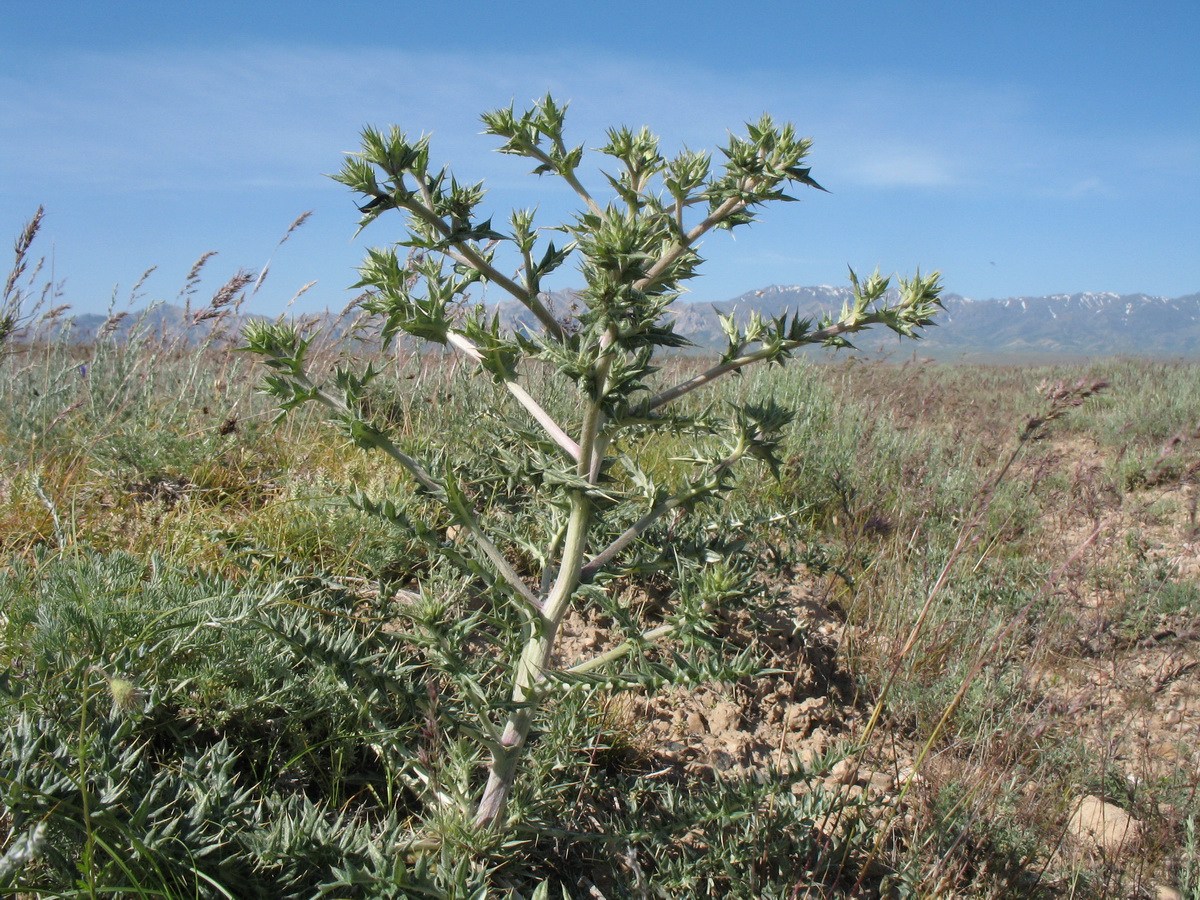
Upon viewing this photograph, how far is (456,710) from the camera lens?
1.70 m

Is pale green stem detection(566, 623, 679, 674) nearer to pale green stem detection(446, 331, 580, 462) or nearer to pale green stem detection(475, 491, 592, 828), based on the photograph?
pale green stem detection(475, 491, 592, 828)

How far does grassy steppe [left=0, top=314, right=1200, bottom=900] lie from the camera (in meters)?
1.39

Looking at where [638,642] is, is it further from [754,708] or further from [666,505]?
[754,708]

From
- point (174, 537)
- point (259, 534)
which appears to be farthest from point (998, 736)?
point (174, 537)

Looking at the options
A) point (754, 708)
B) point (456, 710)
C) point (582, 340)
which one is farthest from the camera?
point (754, 708)

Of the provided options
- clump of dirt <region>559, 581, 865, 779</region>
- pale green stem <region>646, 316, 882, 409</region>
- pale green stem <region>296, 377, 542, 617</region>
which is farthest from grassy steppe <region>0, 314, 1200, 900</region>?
pale green stem <region>646, 316, 882, 409</region>

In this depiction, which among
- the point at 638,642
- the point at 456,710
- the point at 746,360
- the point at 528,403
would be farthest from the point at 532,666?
the point at 746,360

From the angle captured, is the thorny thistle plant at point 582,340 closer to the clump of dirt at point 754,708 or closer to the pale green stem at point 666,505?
the pale green stem at point 666,505

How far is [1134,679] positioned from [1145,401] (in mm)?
7414

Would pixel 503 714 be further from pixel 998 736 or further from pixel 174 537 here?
pixel 998 736

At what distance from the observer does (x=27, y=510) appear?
8.65ft

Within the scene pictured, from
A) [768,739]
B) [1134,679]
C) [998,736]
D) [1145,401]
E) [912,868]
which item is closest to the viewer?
[912,868]

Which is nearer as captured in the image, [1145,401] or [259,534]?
[259,534]

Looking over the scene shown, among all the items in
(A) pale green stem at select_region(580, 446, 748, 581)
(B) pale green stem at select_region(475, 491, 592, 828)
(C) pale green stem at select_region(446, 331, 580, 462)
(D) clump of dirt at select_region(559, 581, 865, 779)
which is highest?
(C) pale green stem at select_region(446, 331, 580, 462)
